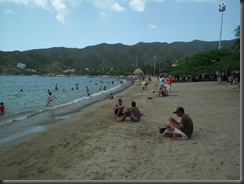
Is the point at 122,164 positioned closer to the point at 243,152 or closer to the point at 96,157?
the point at 96,157

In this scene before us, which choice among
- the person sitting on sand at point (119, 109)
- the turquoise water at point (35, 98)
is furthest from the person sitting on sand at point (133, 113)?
the turquoise water at point (35, 98)

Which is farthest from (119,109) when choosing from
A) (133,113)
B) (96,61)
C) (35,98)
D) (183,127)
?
(96,61)

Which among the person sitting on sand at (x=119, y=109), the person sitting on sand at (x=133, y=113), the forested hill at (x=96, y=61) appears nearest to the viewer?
the person sitting on sand at (x=133, y=113)

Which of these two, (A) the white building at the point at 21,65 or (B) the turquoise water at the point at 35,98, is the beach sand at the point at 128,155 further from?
(A) the white building at the point at 21,65

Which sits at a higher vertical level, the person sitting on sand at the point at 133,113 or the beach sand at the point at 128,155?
the person sitting on sand at the point at 133,113

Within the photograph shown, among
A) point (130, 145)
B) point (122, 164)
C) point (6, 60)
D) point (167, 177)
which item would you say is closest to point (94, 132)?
point (130, 145)

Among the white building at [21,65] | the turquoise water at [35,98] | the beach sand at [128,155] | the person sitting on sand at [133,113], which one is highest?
the white building at [21,65]

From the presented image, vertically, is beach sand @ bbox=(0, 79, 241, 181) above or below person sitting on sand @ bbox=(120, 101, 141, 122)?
below

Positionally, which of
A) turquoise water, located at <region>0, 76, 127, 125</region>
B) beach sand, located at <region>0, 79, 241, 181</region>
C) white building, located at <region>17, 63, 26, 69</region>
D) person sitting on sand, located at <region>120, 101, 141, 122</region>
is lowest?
turquoise water, located at <region>0, 76, 127, 125</region>

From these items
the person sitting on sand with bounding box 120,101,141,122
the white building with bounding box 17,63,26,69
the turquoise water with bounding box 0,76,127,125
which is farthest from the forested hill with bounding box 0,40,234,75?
the person sitting on sand with bounding box 120,101,141,122

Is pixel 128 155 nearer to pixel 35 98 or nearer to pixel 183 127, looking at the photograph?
pixel 183 127

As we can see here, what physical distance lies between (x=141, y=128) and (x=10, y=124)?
777 centimetres

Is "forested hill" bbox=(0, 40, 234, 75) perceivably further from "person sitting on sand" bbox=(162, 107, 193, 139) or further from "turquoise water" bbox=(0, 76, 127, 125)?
"person sitting on sand" bbox=(162, 107, 193, 139)

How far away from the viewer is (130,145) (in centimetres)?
649
